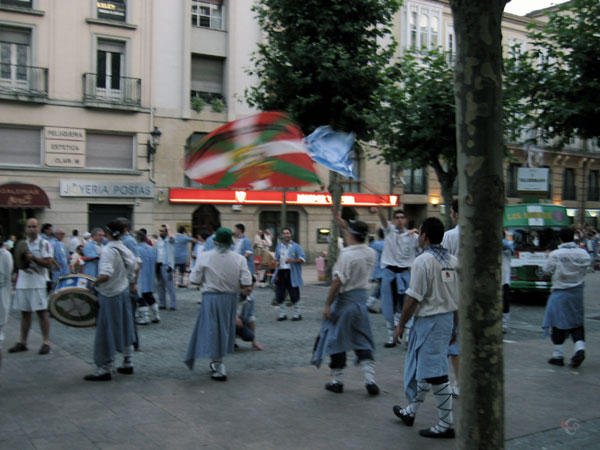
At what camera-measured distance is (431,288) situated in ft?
17.0

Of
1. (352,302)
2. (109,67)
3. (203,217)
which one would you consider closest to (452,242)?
(352,302)

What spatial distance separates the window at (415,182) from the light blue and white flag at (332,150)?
2491 centimetres

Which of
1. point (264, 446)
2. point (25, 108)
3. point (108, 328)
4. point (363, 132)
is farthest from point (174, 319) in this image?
point (25, 108)

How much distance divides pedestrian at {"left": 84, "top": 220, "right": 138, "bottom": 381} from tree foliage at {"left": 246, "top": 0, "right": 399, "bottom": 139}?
10321 mm

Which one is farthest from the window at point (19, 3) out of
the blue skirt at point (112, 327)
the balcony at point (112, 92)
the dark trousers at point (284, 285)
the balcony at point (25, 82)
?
the blue skirt at point (112, 327)

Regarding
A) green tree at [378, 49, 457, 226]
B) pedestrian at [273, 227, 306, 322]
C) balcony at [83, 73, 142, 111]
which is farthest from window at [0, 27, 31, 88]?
pedestrian at [273, 227, 306, 322]

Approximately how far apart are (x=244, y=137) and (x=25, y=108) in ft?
59.1

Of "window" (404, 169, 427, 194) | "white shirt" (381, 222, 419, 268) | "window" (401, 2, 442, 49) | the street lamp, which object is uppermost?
"window" (401, 2, 442, 49)

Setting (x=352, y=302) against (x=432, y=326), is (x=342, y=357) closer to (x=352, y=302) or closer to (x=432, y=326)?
(x=352, y=302)

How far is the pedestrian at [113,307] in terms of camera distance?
6.85 metres

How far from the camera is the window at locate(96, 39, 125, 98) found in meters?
23.1

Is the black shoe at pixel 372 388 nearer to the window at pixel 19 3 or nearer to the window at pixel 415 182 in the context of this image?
the window at pixel 19 3

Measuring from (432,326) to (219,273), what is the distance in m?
2.84

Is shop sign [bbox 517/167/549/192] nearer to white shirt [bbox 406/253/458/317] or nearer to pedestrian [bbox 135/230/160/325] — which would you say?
pedestrian [bbox 135/230/160/325]
